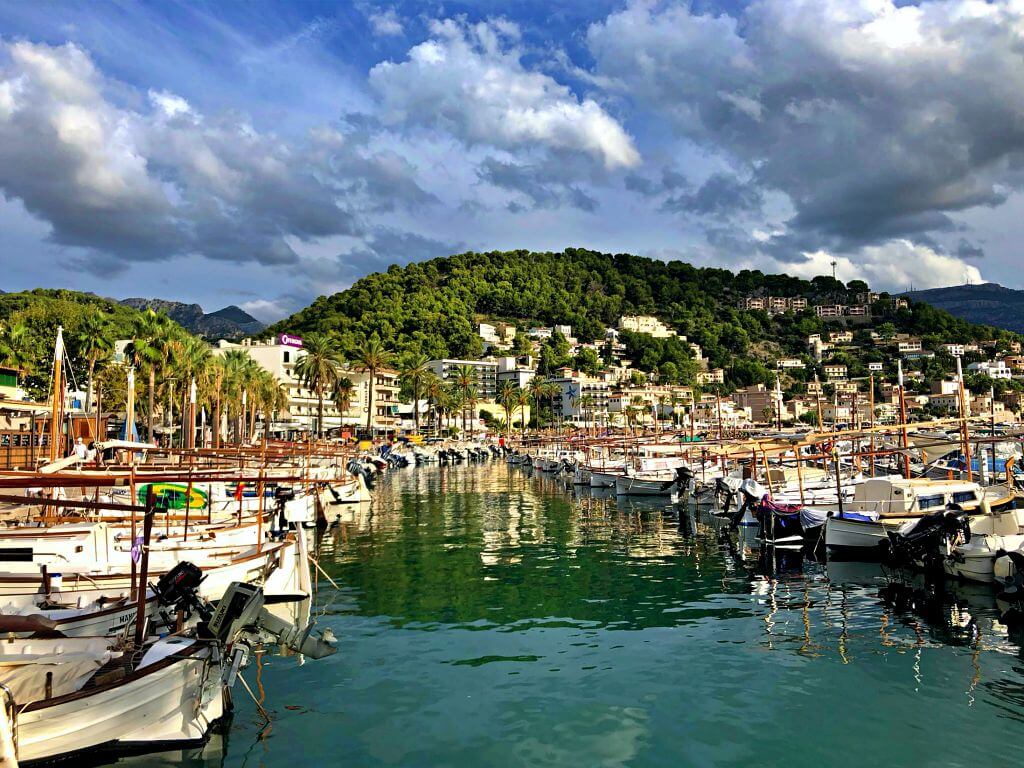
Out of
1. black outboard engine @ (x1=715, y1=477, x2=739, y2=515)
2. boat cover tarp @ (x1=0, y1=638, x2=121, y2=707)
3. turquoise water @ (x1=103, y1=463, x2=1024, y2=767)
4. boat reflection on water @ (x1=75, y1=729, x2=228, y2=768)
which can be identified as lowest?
turquoise water @ (x1=103, y1=463, x2=1024, y2=767)

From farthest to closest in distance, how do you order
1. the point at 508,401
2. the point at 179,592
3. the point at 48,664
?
the point at 508,401 → the point at 179,592 → the point at 48,664

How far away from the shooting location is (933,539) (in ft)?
79.2

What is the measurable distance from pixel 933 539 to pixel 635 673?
537 inches

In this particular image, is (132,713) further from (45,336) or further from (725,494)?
(45,336)

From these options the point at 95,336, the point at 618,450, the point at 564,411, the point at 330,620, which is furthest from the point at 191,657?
the point at 564,411

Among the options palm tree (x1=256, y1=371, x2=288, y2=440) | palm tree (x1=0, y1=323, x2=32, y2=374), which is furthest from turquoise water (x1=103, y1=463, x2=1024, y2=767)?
palm tree (x1=256, y1=371, x2=288, y2=440)

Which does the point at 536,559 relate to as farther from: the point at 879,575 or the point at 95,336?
the point at 95,336

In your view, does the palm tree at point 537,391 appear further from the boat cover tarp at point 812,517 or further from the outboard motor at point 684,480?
the boat cover tarp at point 812,517

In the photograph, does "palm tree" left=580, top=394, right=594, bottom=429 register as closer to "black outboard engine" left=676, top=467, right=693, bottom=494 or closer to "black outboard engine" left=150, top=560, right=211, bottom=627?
"black outboard engine" left=676, top=467, right=693, bottom=494

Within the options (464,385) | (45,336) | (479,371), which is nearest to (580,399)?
(479,371)

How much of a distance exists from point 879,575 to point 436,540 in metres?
18.3

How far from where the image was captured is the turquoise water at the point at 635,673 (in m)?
12.4

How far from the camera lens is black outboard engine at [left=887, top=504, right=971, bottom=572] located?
23891mm

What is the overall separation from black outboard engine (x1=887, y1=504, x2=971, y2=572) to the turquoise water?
1.33 meters
